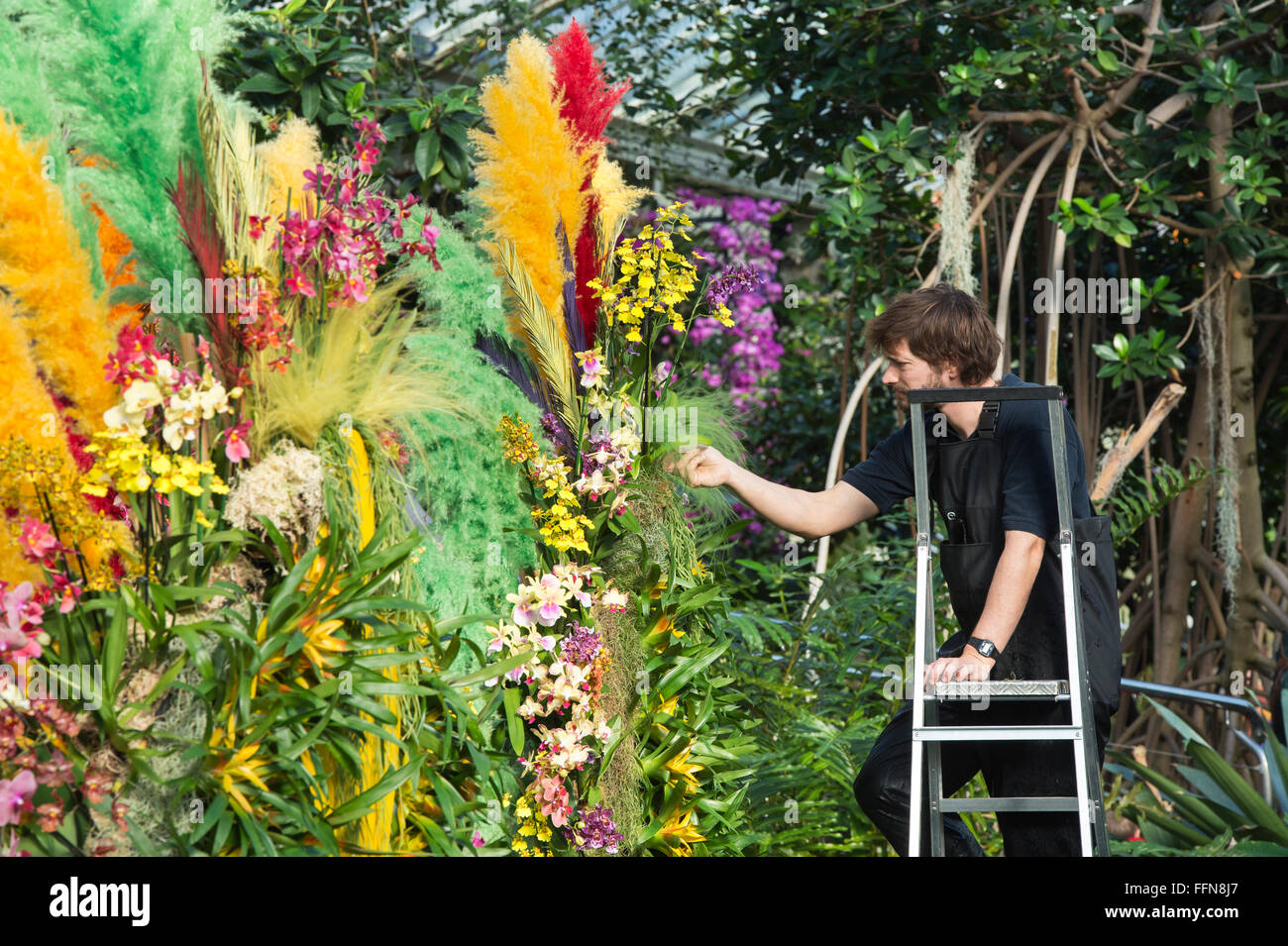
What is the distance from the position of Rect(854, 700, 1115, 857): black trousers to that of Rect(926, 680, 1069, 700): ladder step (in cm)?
17

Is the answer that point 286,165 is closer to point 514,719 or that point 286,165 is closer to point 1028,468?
point 514,719

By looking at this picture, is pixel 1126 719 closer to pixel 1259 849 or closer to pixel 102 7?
pixel 1259 849

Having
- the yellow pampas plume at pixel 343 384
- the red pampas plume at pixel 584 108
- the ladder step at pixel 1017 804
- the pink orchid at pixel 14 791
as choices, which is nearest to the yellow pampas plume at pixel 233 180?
the yellow pampas plume at pixel 343 384

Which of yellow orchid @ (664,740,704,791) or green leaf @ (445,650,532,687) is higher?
green leaf @ (445,650,532,687)

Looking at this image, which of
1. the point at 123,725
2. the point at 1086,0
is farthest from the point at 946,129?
the point at 123,725

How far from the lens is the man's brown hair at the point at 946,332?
6.57 feet

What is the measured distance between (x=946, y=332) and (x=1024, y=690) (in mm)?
612

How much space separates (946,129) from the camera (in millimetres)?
3430

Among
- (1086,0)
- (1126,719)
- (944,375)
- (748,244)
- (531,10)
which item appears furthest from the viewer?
(748,244)

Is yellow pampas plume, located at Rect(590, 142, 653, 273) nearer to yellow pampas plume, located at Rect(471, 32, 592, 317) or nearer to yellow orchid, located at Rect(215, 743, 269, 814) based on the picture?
yellow pampas plume, located at Rect(471, 32, 592, 317)

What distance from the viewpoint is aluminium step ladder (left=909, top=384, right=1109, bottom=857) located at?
5.77 ft
